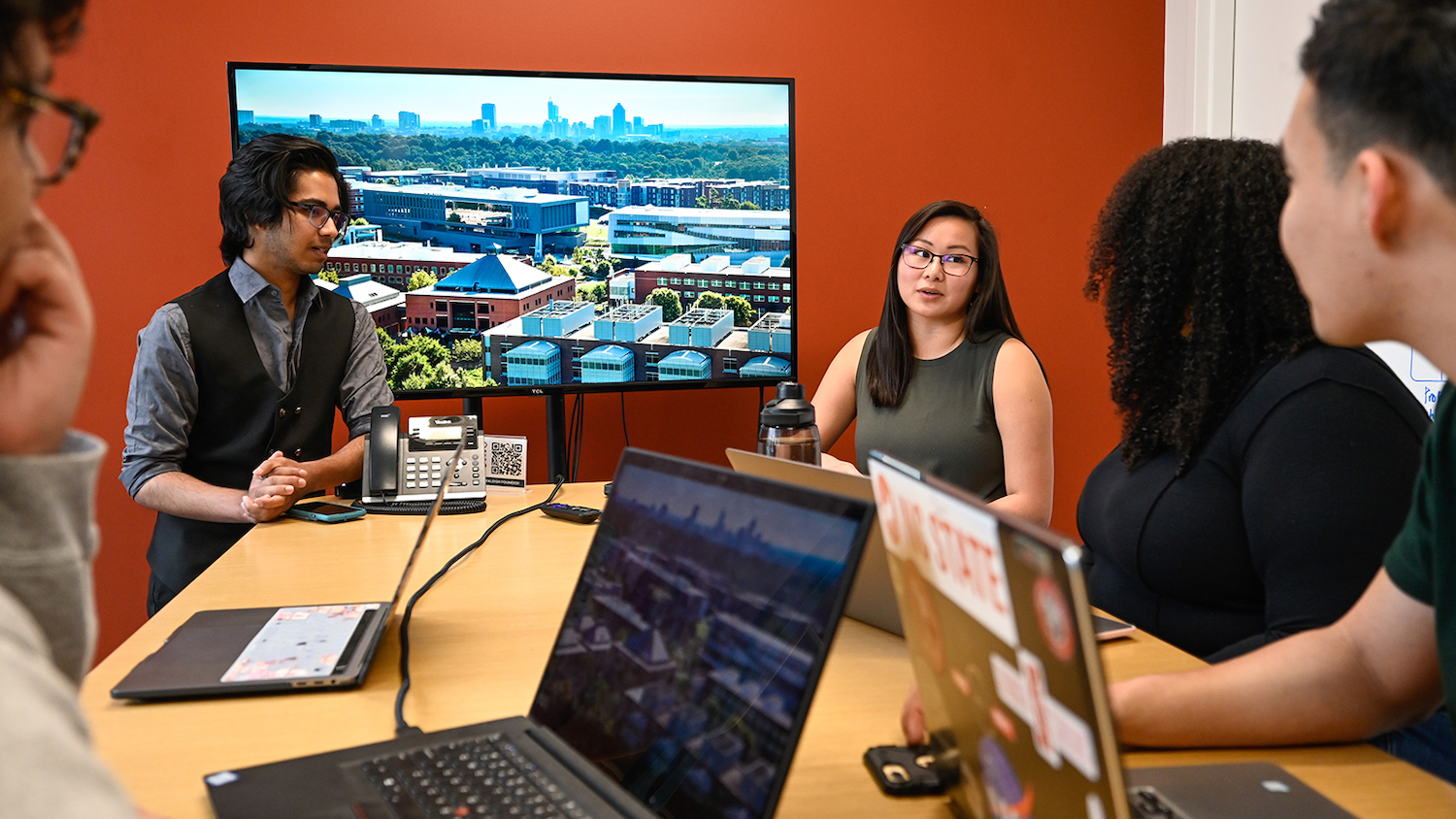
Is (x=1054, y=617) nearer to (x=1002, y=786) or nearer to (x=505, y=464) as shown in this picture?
(x=1002, y=786)

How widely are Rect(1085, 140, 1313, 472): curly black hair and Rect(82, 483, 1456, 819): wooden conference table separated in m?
0.36

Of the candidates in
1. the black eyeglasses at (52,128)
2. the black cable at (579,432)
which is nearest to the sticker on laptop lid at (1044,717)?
the black eyeglasses at (52,128)

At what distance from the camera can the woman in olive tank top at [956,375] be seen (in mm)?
2248

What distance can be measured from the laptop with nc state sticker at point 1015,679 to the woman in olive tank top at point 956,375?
143cm

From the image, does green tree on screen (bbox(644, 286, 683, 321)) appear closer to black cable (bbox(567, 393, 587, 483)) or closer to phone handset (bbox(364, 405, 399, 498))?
black cable (bbox(567, 393, 587, 483))

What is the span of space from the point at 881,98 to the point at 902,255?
1268 millimetres

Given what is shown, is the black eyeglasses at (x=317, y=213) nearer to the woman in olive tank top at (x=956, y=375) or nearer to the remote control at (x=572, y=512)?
the remote control at (x=572, y=512)

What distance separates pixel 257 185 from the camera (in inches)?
93.4

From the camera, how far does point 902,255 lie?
245 cm

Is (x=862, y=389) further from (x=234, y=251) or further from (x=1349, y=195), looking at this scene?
(x=1349, y=195)

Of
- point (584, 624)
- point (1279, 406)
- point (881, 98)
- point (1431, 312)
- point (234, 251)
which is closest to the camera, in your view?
point (1431, 312)

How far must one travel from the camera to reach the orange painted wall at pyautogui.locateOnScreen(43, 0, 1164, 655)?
3.00m

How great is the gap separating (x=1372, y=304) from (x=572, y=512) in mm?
1469

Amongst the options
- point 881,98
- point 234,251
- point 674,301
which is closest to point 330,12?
point 234,251
